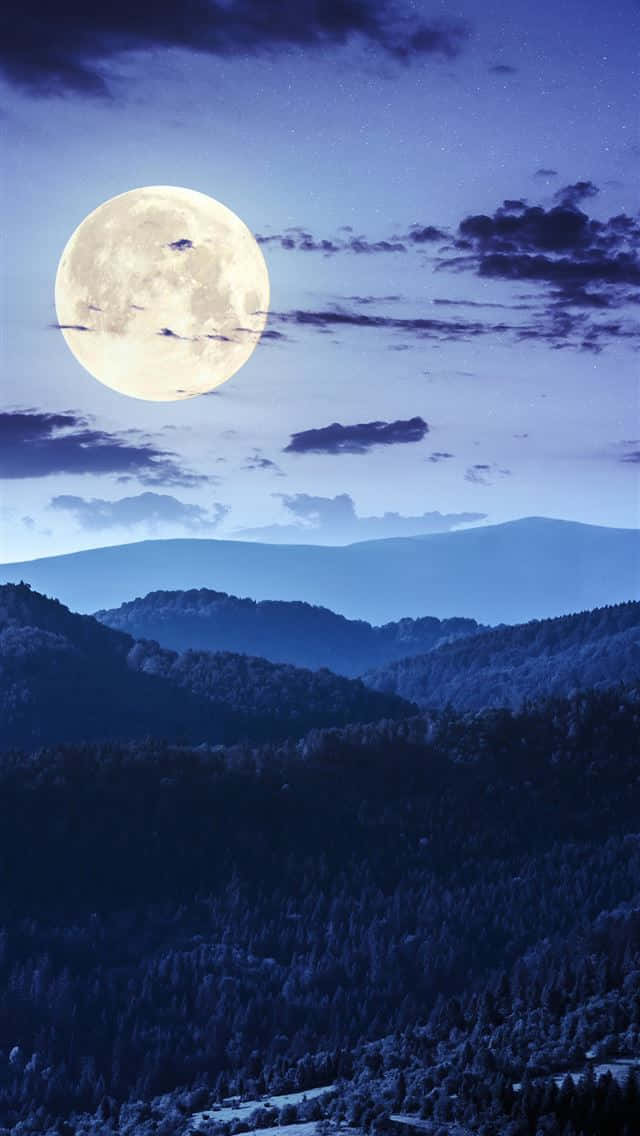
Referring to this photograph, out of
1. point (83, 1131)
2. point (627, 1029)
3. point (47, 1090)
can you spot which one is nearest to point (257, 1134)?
point (627, 1029)

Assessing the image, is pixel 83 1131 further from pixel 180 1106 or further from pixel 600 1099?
pixel 600 1099

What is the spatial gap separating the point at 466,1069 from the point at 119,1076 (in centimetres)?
9232

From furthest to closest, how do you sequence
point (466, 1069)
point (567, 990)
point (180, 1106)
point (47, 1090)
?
point (47, 1090) → point (567, 990) → point (180, 1106) → point (466, 1069)

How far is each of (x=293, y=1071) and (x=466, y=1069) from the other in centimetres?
3692

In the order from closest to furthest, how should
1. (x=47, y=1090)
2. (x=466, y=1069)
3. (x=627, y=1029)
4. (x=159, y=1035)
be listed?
1. (x=466, y=1069)
2. (x=627, y=1029)
3. (x=47, y=1090)
4. (x=159, y=1035)

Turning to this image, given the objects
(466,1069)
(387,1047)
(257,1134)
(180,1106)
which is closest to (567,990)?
(387,1047)

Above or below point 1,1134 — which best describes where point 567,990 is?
above

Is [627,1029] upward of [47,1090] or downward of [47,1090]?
upward

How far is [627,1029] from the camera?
368 feet

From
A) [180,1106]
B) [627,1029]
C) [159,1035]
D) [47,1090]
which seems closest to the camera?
[627,1029]

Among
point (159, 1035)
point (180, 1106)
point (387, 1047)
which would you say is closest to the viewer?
point (180, 1106)

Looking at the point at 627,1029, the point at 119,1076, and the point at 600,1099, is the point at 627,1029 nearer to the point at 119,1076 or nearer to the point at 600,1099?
the point at 600,1099

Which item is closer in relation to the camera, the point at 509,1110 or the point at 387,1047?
the point at 509,1110

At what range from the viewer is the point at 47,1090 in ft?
577
